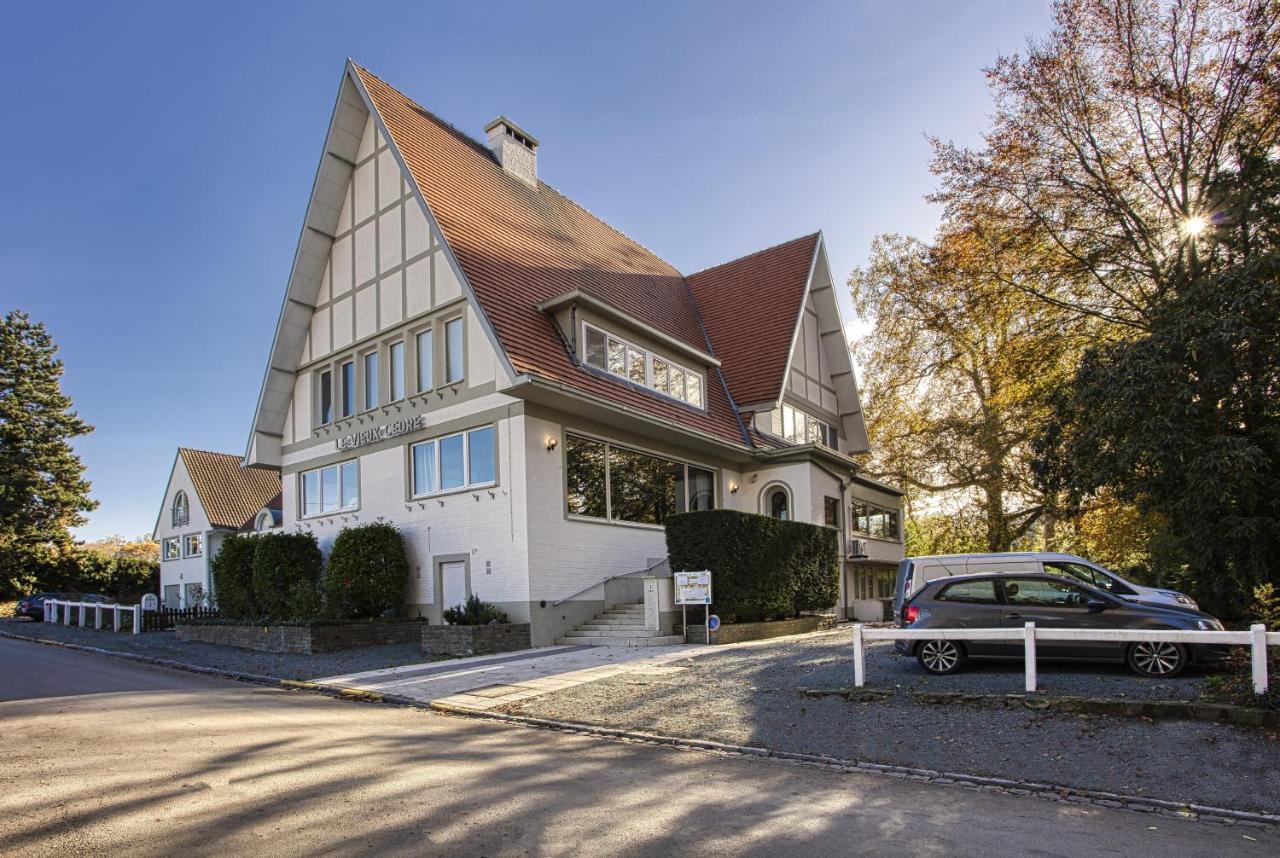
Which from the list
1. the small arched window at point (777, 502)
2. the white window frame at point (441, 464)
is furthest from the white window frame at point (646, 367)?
the small arched window at point (777, 502)

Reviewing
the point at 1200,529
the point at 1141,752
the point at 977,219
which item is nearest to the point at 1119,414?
the point at 1200,529

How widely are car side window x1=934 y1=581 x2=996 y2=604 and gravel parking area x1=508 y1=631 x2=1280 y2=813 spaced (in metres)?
0.91

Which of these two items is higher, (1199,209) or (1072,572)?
(1199,209)

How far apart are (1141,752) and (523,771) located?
17.9 ft

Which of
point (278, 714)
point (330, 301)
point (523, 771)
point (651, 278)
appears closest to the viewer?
point (523, 771)

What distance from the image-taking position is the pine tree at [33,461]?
4178 cm

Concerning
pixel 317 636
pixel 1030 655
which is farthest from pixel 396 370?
pixel 1030 655

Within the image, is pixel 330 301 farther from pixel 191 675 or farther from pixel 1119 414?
pixel 1119 414

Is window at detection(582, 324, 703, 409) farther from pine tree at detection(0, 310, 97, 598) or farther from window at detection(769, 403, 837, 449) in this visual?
pine tree at detection(0, 310, 97, 598)

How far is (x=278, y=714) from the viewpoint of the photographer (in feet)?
32.5

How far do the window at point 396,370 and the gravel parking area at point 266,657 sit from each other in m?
6.43

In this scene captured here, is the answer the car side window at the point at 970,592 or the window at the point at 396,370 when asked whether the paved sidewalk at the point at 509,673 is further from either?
the window at the point at 396,370

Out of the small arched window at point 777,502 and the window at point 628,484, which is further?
the small arched window at point 777,502

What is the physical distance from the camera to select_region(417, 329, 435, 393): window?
2047cm
